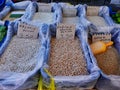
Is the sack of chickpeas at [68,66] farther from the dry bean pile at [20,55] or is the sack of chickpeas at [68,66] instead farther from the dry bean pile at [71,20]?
the dry bean pile at [71,20]

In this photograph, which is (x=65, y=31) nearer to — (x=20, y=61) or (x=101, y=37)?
(x=101, y=37)

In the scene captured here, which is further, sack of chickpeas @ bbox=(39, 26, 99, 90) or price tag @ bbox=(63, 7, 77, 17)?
price tag @ bbox=(63, 7, 77, 17)

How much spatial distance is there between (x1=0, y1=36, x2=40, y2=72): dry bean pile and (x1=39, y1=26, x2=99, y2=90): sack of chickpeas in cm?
10

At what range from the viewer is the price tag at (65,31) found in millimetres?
1422

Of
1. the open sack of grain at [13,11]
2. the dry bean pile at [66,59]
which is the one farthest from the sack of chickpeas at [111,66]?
the open sack of grain at [13,11]

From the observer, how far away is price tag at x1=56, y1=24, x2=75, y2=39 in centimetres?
142

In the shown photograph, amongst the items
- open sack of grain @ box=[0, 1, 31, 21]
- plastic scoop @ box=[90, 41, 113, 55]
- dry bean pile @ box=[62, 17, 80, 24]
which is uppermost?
open sack of grain @ box=[0, 1, 31, 21]

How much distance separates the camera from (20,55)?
130 cm

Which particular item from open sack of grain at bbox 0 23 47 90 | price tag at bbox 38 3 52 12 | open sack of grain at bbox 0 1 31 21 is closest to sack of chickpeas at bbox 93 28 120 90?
open sack of grain at bbox 0 23 47 90

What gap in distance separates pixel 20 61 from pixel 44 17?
2.38 feet

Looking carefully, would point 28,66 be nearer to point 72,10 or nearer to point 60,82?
point 60,82

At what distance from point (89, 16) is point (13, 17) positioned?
0.75 metres

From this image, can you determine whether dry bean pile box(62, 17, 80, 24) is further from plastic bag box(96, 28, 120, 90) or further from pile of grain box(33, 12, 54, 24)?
plastic bag box(96, 28, 120, 90)

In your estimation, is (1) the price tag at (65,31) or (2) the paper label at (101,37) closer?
(1) the price tag at (65,31)
